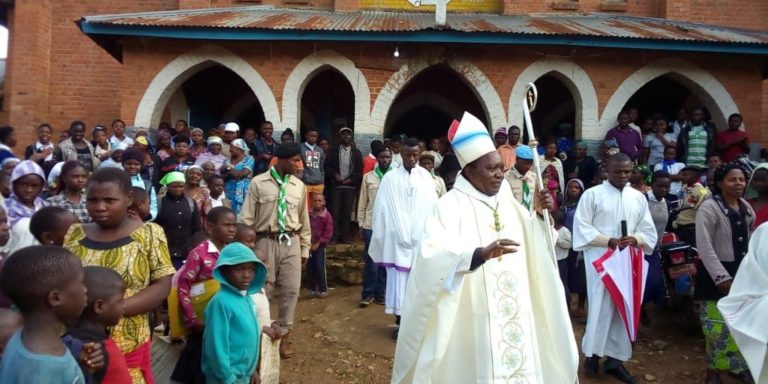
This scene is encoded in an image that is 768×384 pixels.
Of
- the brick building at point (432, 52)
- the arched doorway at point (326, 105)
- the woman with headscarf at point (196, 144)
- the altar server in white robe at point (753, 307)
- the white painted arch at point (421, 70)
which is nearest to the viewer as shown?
the altar server in white robe at point (753, 307)

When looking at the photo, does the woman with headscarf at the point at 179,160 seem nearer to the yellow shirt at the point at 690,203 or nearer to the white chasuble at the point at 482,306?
the white chasuble at the point at 482,306

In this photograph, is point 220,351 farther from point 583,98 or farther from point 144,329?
point 583,98

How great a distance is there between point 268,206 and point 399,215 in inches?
65.8

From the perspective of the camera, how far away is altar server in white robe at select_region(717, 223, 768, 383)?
371 centimetres

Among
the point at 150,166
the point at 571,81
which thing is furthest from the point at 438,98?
the point at 150,166

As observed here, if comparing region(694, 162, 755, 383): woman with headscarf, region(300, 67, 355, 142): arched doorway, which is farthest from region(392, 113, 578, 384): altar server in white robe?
region(300, 67, 355, 142): arched doorway

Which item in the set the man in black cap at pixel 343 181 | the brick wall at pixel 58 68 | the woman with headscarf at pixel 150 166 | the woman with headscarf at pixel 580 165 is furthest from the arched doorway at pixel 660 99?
the brick wall at pixel 58 68

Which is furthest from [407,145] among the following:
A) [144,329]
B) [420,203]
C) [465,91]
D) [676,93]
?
[676,93]

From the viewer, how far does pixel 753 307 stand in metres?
3.79

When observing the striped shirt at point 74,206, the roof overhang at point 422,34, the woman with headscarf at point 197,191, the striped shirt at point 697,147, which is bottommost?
the striped shirt at point 74,206

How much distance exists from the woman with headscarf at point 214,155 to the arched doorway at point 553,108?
8.12m

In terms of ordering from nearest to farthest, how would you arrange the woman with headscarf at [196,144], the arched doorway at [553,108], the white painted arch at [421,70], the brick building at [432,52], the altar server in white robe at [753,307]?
the altar server in white robe at [753,307] < the woman with headscarf at [196,144] < the brick building at [432,52] < the white painted arch at [421,70] < the arched doorway at [553,108]

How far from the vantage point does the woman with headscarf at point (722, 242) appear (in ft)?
17.2

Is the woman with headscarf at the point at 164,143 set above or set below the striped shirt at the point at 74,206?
above
